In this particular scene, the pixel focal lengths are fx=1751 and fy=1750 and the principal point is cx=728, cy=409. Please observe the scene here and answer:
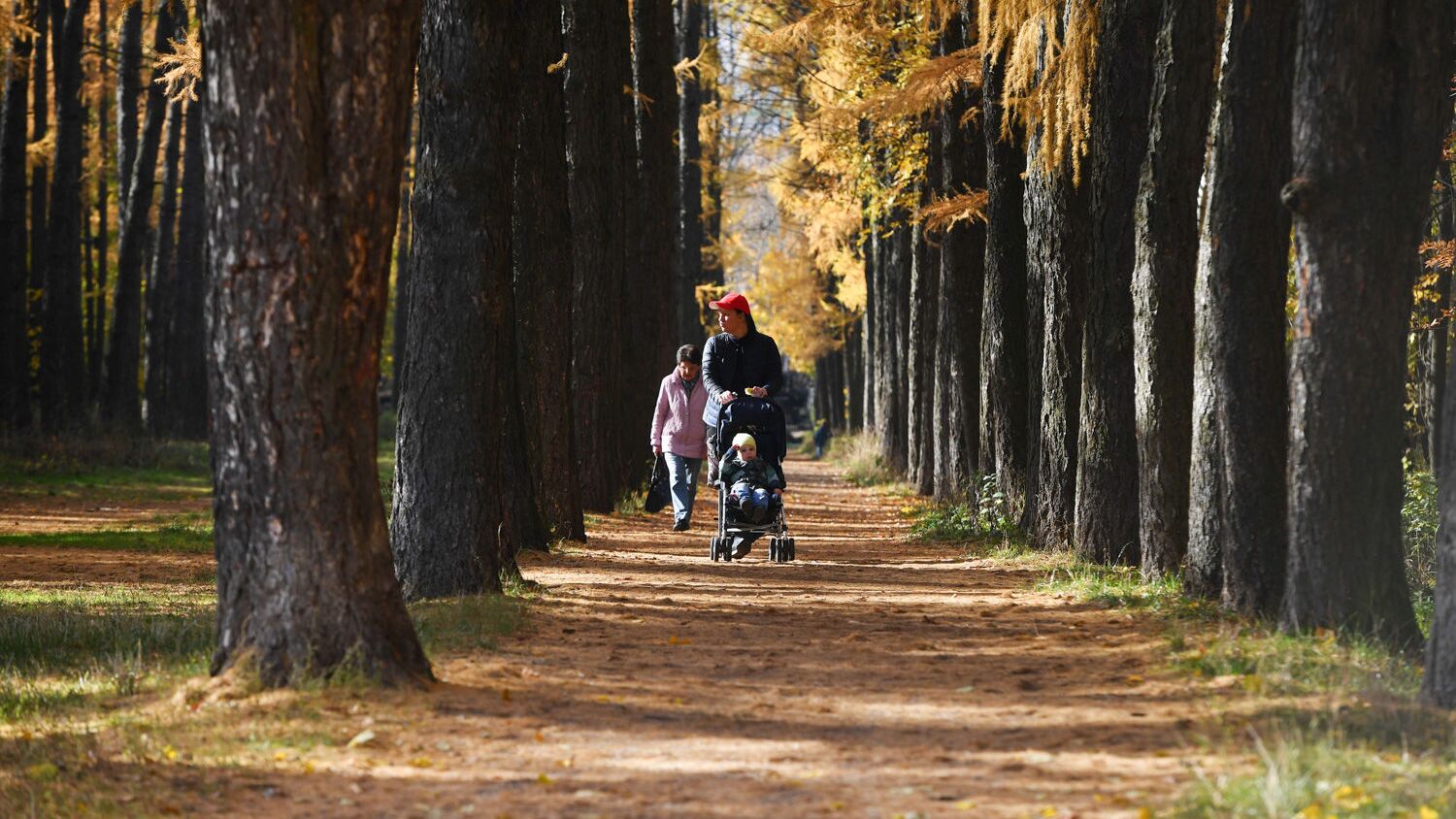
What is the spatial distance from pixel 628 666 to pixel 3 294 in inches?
866

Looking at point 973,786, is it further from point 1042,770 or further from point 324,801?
point 324,801

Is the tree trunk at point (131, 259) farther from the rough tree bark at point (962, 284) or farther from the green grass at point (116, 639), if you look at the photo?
the green grass at point (116, 639)

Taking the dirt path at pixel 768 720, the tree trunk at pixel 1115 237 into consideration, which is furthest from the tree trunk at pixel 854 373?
the dirt path at pixel 768 720

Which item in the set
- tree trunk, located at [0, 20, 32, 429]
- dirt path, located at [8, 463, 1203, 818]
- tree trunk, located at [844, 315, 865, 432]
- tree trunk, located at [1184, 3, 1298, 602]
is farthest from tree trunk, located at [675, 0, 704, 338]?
tree trunk, located at [1184, 3, 1298, 602]

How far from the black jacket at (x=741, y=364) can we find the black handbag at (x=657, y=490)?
759cm

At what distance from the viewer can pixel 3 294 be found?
28.0m

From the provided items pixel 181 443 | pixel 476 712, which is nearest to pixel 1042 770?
pixel 476 712

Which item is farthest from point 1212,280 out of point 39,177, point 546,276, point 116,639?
point 39,177

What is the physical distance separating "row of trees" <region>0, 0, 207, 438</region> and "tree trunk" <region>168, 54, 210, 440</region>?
0.04 metres

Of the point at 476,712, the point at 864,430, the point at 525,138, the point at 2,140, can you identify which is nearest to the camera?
the point at 476,712

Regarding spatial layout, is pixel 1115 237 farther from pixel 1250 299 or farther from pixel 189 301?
pixel 189 301

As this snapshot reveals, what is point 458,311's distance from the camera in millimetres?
12164

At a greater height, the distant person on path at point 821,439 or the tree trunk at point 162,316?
the tree trunk at point 162,316

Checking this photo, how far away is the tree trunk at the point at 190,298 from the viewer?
3378 cm
